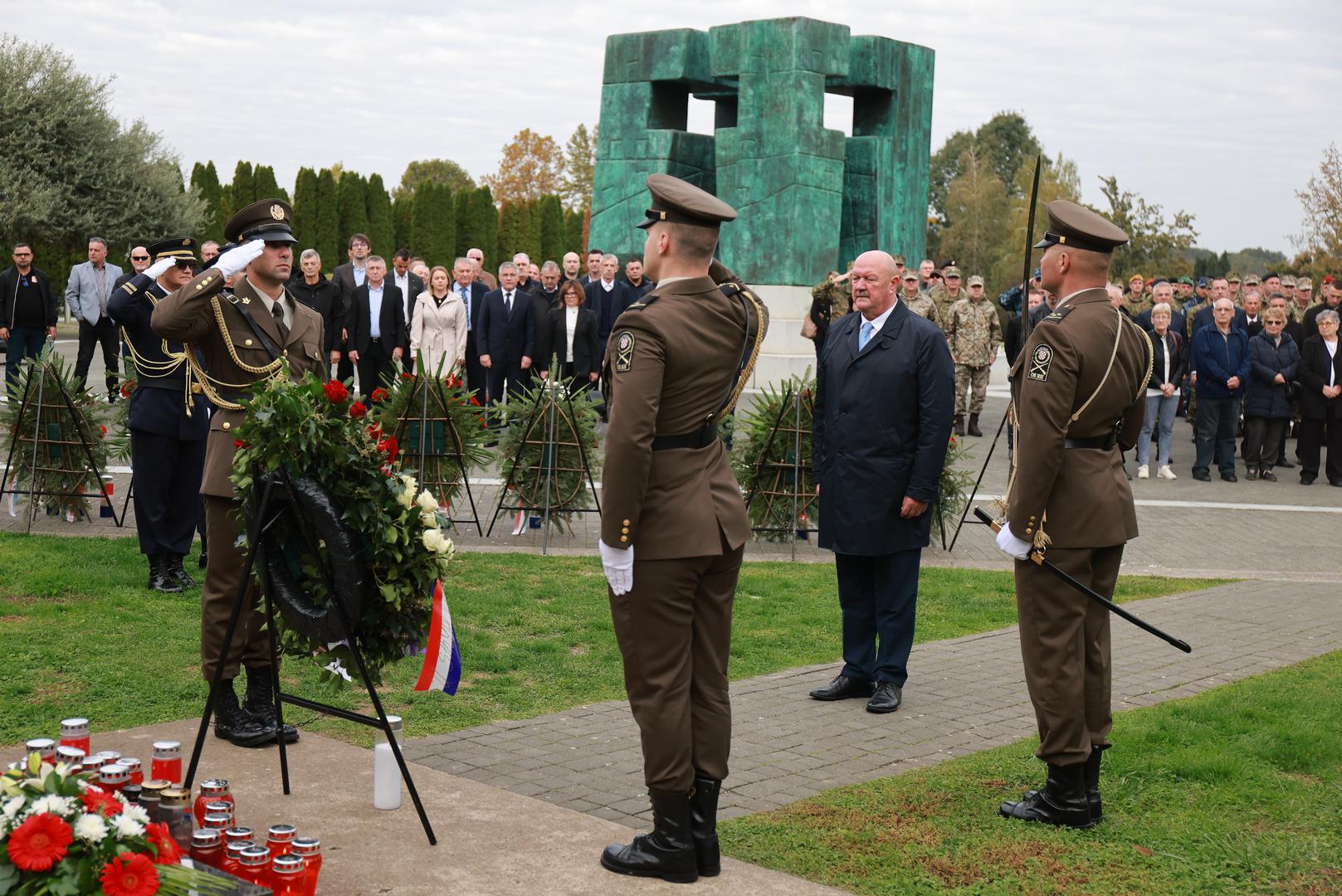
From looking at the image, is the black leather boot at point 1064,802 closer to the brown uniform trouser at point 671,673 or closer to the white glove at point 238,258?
the brown uniform trouser at point 671,673

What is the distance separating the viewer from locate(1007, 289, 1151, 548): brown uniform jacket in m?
5.14

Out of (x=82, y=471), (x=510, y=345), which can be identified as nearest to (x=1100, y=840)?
(x=82, y=471)

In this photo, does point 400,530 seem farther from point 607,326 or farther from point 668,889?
point 607,326

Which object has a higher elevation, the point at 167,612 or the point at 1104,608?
the point at 1104,608

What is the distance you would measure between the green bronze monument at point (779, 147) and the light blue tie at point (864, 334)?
52.5 ft

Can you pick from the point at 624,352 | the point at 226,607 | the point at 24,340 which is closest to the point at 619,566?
the point at 624,352

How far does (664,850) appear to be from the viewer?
14.8 feet

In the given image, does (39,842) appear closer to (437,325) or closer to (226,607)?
(226,607)

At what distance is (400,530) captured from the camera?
5.03 metres

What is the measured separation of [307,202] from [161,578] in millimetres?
38216

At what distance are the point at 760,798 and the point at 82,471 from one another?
772 centimetres

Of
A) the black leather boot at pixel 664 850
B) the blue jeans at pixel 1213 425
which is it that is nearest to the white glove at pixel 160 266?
the black leather boot at pixel 664 850

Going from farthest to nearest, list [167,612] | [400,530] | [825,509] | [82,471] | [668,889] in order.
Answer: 1. [82,471]
2. [167,612]
3. [825,509]
4. [400,530]
5. [668,889]

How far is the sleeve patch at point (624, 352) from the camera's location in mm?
4469
